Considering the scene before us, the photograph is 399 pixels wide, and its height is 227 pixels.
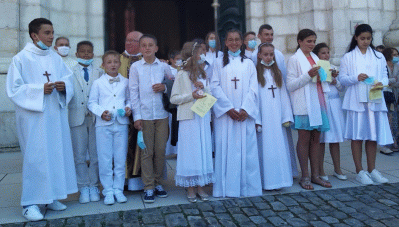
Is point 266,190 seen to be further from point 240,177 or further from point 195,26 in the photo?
point 195,26

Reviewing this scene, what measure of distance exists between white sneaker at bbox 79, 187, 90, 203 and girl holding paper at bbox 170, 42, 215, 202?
1.03m

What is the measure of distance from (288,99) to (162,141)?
1566 mm

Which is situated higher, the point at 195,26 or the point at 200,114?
the point at 195,26

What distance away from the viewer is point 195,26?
16500 millimetres

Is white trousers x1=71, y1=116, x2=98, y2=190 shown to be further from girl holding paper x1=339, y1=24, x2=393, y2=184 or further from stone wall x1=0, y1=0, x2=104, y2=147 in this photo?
stone wall x1=0, y1=0, x2=104, y2=147

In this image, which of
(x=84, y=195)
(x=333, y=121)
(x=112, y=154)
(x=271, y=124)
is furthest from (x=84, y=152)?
(x=333, y=121)

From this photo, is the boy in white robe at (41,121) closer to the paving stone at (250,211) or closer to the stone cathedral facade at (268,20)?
the paving stone at (250,211)

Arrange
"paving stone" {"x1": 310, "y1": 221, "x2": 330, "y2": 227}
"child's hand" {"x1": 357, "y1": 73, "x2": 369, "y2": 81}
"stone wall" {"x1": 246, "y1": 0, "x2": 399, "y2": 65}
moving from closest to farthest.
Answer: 1. "paving stone" {"x1": 310, "y1": 221, "x2": 330, "y2": 227}
2. "child's hand" {"x1": 357, "y1": 73, "x2": 369, "y2": 81}
3. "stone wall" {"x1": 246, "y1": 0, "x2": 399, "y2": 65}

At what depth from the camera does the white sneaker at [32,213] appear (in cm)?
384

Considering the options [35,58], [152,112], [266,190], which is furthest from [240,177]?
[35,58]

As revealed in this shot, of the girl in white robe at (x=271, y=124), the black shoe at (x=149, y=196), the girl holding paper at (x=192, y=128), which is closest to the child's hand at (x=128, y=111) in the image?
the girl holding paper at (x=192, y=128)

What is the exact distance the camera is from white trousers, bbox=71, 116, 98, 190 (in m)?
4.51

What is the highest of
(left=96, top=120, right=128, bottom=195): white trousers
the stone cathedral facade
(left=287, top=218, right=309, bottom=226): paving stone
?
the stone cathedral facade

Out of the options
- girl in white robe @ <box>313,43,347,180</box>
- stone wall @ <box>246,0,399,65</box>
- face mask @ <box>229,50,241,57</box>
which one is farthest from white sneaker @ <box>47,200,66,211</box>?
stone wall @ <box>246,0,399,65</box>
